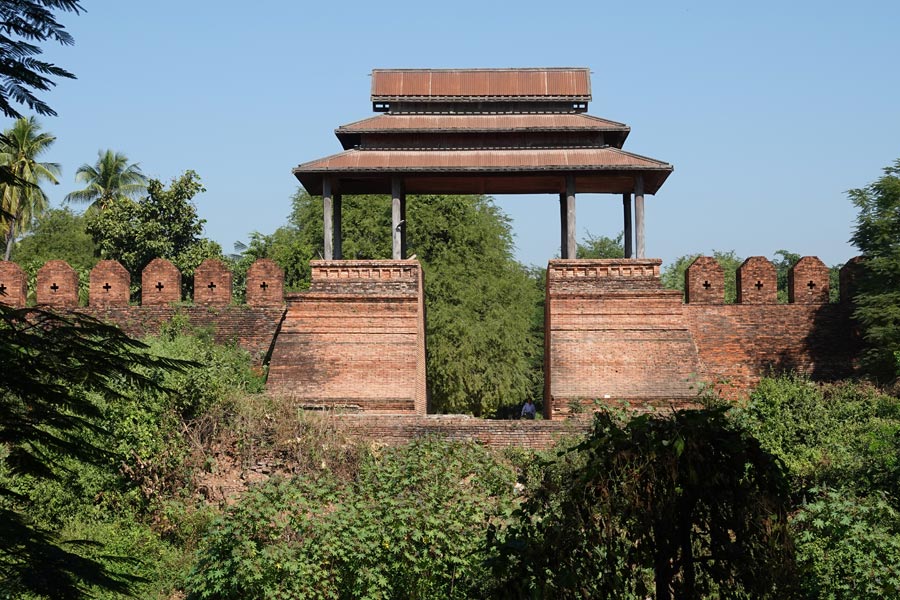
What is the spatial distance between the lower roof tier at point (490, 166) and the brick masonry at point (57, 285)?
4362mm

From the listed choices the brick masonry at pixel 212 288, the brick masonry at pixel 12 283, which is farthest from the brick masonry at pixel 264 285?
the brick masonry at pixel 12 283

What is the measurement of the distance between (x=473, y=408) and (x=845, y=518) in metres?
21.2

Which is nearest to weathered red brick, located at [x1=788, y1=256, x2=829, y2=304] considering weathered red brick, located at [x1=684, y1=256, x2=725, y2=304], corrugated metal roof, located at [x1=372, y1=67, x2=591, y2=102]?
weathered red brick, located at [x1=684, y1=256, x2=725, y2=304]

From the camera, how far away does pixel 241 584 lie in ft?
35.0

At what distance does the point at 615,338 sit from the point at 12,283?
9995 mm

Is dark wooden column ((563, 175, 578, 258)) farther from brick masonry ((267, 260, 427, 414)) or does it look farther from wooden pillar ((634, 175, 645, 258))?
brick masonry ((267, 260, 427, 414))

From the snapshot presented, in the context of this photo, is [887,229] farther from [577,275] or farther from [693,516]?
[693,516]

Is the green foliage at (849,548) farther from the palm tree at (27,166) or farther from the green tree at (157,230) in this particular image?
the palm tree at (27,166)

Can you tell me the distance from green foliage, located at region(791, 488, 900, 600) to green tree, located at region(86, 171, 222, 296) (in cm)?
2145

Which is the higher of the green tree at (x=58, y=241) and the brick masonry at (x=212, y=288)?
the green tree at (x=58, y=241)

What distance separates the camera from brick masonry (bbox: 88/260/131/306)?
19.9 meters

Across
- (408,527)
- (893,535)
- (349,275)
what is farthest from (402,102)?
(893,535)

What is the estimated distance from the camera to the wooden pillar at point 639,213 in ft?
60.4

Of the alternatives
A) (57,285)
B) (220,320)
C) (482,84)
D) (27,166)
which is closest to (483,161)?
(482,84)
